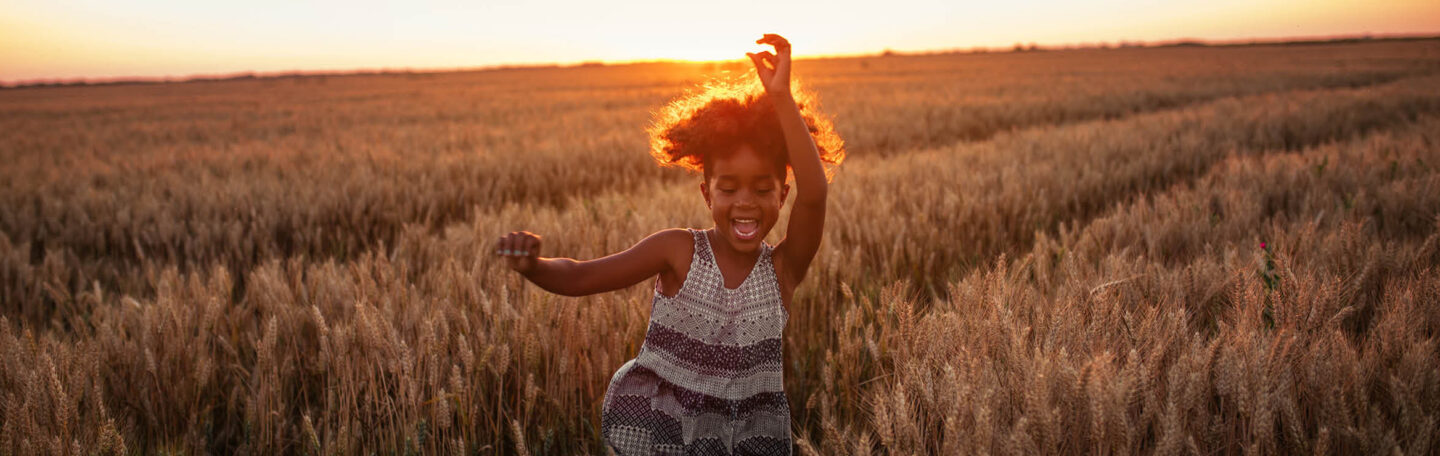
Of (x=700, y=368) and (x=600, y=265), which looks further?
(x=700, y=368)

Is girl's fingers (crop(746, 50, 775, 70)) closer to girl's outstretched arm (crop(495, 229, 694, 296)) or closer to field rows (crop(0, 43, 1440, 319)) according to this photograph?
girl's outstretched arm (crop(495, 229, 694, 296))

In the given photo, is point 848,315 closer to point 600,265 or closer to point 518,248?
point 600,265

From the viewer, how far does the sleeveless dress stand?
1.57 m

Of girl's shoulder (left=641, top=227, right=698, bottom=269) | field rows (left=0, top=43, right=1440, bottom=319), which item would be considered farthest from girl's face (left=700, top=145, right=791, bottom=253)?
field rows (left=0, top=43, right=1440, bottom=319)

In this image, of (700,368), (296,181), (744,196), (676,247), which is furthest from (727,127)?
(296,181)

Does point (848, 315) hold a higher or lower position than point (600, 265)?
lower

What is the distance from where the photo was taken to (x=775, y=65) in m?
1.32

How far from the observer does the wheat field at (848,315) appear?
1.23 meters

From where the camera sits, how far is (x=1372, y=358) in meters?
1.35

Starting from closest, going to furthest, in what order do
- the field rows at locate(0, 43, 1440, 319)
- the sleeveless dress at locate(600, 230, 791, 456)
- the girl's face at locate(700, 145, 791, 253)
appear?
the girl's face at locate(700, 145, 791, 253) → the sleeveless dress at locate(600, 230, 791, 456) → the field rows at locate(0, 43, 1440, 319)

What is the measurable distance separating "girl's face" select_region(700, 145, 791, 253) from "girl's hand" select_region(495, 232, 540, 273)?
387mm

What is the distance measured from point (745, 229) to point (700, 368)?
14.1 inches

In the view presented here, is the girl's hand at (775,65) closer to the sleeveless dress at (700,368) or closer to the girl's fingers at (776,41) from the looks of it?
the girl's fingers at (776,41)

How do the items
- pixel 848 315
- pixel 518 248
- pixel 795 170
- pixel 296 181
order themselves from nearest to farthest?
pixel 518 248 < pixel 795 170 < pixel 848 315 < pixel 296 181
